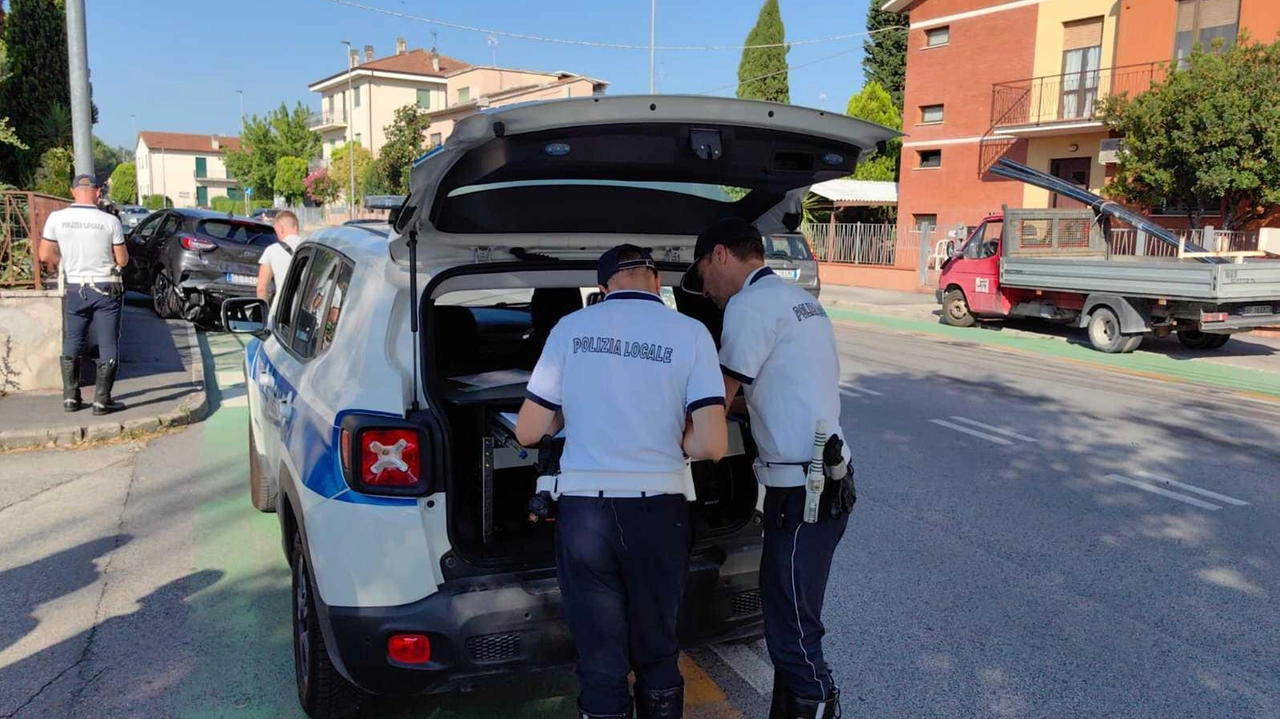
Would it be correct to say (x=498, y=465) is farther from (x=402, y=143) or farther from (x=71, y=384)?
(x=402, y=143)

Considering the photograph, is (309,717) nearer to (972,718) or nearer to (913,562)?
(972,718)

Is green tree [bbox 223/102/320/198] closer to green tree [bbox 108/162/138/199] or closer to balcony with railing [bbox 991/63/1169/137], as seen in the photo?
green tree [bbox 108/162/138/199]

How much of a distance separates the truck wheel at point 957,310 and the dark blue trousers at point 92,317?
14.1 meters

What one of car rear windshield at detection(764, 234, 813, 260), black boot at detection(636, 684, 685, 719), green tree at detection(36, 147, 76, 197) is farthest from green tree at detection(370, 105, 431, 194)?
black boot at detection(636, 684, 685, 719)

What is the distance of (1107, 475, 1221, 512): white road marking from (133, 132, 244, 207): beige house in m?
104

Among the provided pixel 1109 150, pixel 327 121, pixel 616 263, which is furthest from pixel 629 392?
pixel 327 121

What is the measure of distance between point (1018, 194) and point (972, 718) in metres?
25.7

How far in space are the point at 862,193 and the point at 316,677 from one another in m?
32.5

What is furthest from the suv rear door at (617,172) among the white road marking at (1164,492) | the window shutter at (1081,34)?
the window shutter at (1081,34)

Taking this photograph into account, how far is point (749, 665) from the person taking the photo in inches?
148

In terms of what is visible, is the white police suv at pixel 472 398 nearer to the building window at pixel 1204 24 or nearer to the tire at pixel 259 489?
the tire at pixel 259 489

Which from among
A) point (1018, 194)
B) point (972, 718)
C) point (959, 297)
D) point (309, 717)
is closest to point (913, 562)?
point (972, 718)

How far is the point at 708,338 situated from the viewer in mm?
2717

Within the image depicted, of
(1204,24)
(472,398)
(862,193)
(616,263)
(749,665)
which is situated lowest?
(749,665)
